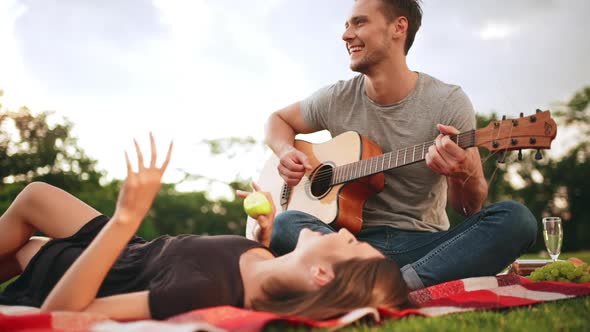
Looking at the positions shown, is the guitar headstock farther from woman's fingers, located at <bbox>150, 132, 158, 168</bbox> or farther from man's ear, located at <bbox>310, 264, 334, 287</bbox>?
woman's fingers, located at <bbox>150, 132, 158, 168</bbox>

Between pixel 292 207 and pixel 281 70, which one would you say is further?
pixel 281 70

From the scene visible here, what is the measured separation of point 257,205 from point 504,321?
1434mm

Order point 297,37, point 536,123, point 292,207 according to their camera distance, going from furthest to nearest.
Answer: point 297,37 < point 292,207 < point 536,123

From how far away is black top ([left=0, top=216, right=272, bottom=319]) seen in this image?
7.08 feet

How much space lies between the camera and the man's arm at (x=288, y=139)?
13.8ft

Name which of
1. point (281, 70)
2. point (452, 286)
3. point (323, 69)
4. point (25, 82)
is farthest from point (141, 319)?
point (25, 82)

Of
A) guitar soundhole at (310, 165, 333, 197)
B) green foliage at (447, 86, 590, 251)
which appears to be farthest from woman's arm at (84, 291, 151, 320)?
green foliage at (447, 86, 590, 251)

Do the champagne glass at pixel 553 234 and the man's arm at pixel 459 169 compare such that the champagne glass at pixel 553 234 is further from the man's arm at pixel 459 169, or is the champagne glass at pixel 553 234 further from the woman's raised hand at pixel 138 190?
the woman's raised hand at pixel 138 190

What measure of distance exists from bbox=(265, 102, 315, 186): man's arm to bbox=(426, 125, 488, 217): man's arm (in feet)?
3.94

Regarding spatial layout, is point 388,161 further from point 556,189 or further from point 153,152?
point 556,189

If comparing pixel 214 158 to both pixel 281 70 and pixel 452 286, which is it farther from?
pixel 452 286

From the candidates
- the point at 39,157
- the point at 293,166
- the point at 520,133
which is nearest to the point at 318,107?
the point at 293,166

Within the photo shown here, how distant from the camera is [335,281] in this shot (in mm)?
2236

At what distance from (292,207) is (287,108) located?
3.13 feet
